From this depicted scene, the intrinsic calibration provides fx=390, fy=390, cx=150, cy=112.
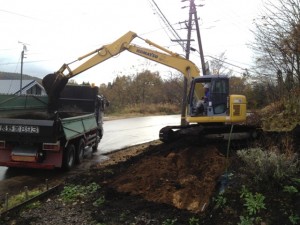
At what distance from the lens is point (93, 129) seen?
49.6 feet

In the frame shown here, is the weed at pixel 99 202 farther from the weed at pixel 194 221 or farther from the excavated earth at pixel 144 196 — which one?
the weed at pixel 194 221

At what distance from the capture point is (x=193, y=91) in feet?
45.1

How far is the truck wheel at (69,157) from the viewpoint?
11.8 m

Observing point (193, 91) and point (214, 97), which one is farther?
point (193, 91)

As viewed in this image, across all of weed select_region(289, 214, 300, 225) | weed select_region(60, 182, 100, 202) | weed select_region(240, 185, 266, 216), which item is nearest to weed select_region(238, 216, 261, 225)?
weed select_region(240, 185, 266, 216)

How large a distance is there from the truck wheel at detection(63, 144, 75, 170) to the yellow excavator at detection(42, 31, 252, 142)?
3024 mm

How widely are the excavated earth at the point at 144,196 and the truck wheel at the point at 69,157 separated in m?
2.48

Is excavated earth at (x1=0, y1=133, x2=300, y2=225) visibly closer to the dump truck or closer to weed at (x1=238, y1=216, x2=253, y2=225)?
weed at (x1=238, y1=216, x2=253, y2=225)

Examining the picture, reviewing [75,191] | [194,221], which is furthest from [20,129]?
[194,221]

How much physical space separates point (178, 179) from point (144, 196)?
92cm

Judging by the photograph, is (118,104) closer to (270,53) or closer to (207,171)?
(270,53)

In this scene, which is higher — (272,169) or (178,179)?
(272,169)

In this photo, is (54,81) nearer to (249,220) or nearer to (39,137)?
(39,137)

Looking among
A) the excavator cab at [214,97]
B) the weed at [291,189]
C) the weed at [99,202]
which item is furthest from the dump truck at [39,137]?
the weed at [291,189]
